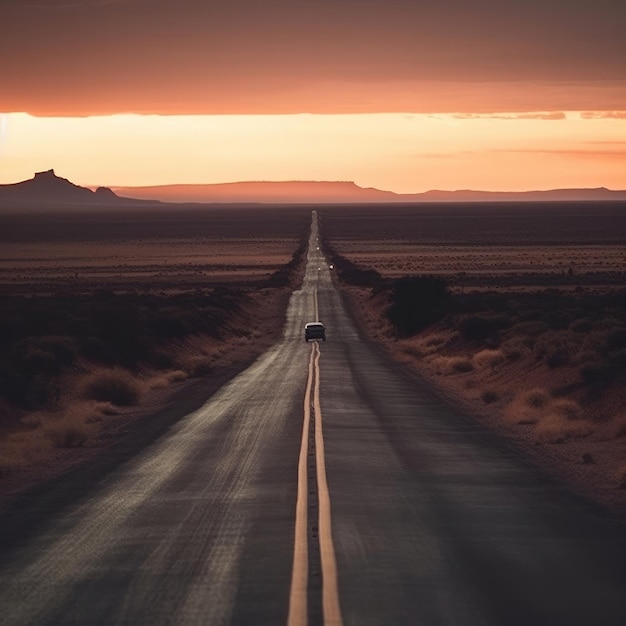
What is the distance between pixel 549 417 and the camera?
23.9 meters

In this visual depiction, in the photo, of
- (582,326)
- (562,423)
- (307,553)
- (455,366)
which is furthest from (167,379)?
(307,553)

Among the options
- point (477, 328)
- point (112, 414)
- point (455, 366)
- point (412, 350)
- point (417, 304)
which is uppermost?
point (112, 414)

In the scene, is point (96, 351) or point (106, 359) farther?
point (96, 351)

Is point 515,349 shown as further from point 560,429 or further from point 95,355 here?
point 560,429

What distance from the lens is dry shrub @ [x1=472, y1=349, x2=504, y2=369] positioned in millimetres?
37062

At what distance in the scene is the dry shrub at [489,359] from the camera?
122ft

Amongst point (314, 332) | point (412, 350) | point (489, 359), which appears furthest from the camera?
point (314, 332)

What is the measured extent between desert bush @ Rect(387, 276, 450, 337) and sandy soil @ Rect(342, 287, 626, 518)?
43.9ft

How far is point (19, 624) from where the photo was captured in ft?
31.4

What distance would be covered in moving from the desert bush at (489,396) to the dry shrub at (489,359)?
6682 millimetres

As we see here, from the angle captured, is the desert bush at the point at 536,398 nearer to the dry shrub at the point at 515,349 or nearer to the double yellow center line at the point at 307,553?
the double yellow center line at the point at 307,553

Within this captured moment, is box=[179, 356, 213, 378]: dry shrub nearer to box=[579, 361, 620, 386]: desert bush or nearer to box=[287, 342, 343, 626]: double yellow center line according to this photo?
box=[579, 361, 620, 386]: desert bush

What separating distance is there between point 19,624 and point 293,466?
9026mm

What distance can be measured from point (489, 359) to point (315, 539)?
25524 millimetres
